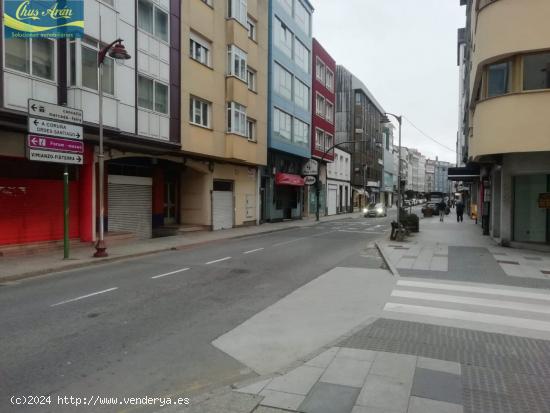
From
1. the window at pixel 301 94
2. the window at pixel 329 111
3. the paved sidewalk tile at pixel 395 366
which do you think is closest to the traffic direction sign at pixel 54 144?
the paved sidewalk tile at pixel 395 366

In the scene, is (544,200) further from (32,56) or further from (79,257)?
(32,56)

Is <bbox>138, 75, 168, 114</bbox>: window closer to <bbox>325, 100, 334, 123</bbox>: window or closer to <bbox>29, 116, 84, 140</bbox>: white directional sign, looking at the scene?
<bbox>29, 116, 84, 140</bbox>: white directional sign

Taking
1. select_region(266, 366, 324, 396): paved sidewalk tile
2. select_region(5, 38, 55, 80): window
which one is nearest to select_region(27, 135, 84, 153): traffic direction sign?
select_region(5, 38, 55, 80): window

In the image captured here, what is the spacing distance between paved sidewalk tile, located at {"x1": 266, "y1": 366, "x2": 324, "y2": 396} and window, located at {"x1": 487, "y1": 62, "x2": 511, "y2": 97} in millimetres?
14159

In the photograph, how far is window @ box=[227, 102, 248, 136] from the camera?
24.7 m

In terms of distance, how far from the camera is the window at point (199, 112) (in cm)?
2188

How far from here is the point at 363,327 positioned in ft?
21.4

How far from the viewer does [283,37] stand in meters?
33.4

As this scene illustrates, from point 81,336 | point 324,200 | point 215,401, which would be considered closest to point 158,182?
point 81,336

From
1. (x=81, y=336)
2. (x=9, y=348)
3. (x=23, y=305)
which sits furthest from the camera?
(x=23, y=305)

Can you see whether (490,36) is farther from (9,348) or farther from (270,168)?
(270,168)

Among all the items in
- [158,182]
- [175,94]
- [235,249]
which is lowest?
[235,249]

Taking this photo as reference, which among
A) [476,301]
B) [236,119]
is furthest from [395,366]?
[236,119]

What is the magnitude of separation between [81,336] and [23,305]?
255cm
